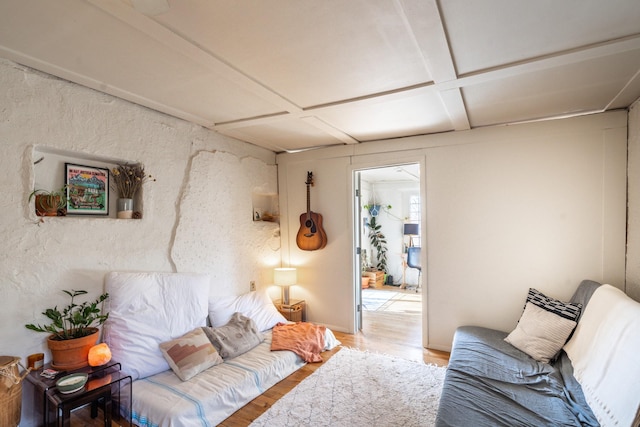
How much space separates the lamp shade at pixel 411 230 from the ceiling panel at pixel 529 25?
5060 mm

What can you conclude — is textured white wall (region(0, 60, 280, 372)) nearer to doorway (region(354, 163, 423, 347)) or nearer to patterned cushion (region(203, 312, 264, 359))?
patterned cushion (region(203, 312, 264, 359))

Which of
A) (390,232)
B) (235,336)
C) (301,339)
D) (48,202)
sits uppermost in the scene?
(48,202)

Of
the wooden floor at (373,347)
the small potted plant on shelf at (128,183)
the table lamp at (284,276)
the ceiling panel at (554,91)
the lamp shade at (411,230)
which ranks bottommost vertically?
the wooden floor at (373,347)

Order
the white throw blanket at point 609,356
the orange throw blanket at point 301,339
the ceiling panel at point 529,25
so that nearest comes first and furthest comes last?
the ceiling panel at point 529,25 < the white throw blanket at point 609,356 < the orange throw blanket at point 301,339

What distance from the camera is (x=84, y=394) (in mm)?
1720

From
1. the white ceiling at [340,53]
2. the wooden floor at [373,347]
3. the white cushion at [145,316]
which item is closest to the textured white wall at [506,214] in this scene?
the wooden floor at [373,347]

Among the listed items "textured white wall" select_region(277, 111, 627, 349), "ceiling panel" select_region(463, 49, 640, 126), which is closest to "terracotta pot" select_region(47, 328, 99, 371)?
"textured white wall" select_region(277, 111, 627, 349)

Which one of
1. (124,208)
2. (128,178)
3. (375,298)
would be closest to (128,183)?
(128,178)

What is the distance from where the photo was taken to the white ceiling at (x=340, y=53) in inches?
55.3

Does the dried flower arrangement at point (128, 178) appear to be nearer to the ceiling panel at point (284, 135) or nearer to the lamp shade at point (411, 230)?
the ceiling panel at point (284, 135)

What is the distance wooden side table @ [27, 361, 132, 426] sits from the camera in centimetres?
166

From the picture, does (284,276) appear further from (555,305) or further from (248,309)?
(555,305)

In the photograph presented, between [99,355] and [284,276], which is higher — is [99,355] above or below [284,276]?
below

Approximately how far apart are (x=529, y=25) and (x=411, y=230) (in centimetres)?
544
